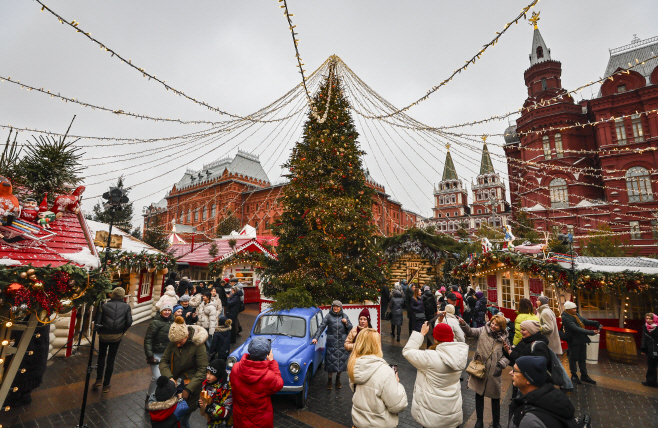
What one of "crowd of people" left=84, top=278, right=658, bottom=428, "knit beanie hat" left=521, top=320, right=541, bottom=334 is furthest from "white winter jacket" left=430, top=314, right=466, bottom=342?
"knit beanie hat" left=521, top=320, right=541, bottom=334

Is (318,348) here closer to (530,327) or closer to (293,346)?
(293,346)

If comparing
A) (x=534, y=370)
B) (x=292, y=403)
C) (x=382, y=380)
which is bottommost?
(x=292, y=403)

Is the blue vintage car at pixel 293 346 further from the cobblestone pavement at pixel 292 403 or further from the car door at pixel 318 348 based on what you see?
the cobblestone pavement at pixel 292 403

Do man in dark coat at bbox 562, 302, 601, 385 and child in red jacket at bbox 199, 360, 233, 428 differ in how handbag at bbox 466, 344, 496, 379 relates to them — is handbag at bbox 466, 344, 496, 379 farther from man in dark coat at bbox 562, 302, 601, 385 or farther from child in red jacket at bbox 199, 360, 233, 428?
man in dark coat at bbox 562, 302, 601, 385

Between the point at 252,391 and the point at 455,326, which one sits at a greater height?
the point at 455,326

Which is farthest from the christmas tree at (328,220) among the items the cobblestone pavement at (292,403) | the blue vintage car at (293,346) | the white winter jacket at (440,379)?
the white winter jacket at (440,379)

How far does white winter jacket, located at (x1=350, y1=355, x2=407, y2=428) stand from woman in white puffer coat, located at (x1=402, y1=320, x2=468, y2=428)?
40 cm

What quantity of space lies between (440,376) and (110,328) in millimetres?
6005

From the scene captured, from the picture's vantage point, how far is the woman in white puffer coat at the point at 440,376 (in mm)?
3320

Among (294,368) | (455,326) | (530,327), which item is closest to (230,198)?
(294,368)

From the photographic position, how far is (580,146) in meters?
33.3

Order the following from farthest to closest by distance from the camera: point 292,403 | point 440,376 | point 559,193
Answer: point 559,193 → point 292,403 → point 440,376

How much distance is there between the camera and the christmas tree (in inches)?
394

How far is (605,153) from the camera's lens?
988 inches
